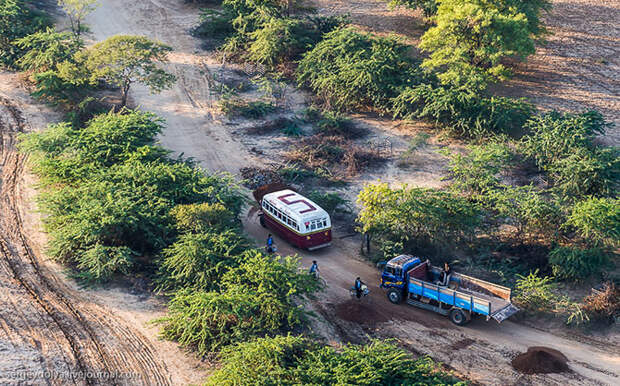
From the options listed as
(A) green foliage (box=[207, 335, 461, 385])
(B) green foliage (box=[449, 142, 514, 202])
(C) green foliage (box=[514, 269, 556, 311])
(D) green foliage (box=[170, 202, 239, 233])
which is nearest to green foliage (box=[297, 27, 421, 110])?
(B) green foliage (box=[449, 142, 514, 202])

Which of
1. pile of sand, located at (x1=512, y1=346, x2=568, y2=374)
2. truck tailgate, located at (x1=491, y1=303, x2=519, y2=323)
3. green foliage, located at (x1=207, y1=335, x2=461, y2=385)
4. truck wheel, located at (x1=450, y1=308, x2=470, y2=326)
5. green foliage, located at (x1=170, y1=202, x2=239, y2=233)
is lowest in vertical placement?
pile of sand, located at (x1=512, y1=346, x2=568, y2=374)

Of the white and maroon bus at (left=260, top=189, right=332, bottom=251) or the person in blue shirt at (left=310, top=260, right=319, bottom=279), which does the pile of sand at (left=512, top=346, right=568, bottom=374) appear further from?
the white and maroon bus at (left=260, top=189, right=332, bottom=251)

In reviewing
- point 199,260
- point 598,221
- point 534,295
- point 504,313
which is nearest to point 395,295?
point 504,313

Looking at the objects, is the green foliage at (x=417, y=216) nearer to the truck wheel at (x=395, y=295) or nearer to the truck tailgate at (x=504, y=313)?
the truck wheel at (x=395, y=295)

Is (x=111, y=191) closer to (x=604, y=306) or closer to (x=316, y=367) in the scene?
(x=316, y=367)

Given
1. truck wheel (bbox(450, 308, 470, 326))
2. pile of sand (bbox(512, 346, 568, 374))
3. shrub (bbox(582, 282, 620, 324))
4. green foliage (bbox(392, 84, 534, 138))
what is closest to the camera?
pile of sand (bbox(512, 346, 568, 374))

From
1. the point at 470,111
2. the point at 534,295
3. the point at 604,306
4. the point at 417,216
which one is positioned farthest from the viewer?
the point at 470,111
